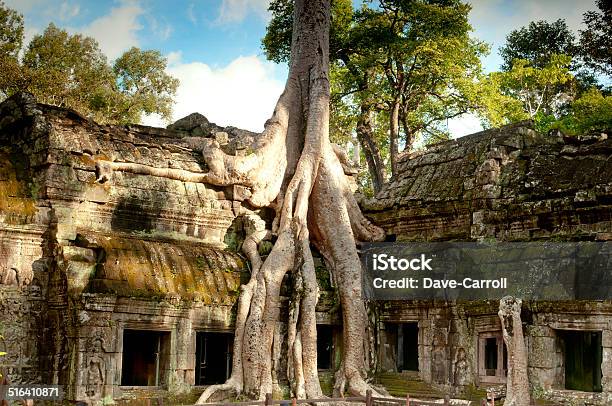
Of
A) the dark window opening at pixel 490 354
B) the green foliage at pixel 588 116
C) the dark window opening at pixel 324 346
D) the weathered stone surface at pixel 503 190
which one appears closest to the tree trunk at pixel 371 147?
the green foliage at pixel 588 116

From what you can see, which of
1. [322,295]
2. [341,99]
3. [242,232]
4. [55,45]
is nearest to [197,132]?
[242,232]

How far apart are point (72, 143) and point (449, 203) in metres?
6.23

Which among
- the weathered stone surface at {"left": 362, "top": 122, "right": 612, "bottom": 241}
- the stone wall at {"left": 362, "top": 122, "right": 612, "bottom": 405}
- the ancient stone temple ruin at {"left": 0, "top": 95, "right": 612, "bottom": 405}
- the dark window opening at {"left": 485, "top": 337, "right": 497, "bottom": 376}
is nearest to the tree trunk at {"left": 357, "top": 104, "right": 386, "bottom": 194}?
the weathered stone surface at {"left": 362, "top": 122, "right": 612, "bottom": 241}

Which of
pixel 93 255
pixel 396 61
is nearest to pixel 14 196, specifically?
pixel 93 255

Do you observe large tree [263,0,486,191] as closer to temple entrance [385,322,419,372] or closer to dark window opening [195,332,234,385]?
temple entrance [385,322,419,372]

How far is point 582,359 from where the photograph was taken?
12.6 metres

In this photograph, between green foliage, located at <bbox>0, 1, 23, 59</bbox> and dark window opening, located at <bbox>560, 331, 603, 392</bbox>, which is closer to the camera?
dark window opening, located at <bbox>560, 331, 603, 392</bbox>

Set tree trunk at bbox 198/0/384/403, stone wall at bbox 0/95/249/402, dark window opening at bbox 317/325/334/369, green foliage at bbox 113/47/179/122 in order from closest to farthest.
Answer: stone wall at bbox 0/95/249/402 → tree trunk at bbox 198/0/384/403 → dark window opening at bbox 317/325/334/369 → green foliage at bbox 113/47/179/122

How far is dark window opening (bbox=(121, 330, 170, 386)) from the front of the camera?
12359 millimetres

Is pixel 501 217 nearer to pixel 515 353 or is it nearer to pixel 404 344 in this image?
pixel 515 353

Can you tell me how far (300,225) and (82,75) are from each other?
16.0 m

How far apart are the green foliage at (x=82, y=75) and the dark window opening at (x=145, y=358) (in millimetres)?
14690

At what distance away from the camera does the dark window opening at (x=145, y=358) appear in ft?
40.5

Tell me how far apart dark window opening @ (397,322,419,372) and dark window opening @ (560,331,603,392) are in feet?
10.2
